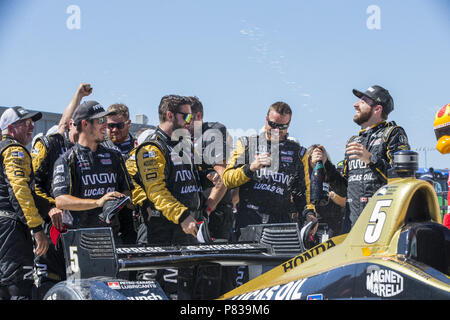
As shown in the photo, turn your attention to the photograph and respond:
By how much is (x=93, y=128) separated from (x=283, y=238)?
2024 millimetres

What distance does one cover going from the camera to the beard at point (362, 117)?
19.9ft

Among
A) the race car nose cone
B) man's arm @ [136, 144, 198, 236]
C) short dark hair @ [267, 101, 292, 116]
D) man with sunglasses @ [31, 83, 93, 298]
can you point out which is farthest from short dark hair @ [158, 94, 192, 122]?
the race car nose cone

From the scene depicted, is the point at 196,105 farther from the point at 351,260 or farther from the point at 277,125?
the point at 351,260

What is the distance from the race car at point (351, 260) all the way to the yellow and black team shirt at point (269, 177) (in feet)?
6.54

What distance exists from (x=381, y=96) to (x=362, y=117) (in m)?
0.27

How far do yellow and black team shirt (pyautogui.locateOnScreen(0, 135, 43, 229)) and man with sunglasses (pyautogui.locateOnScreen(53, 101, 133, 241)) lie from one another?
1.06 feet

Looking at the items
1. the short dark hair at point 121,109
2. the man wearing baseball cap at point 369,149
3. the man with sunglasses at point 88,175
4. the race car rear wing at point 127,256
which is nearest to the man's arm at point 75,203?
the man with sunglasses at point 88,175

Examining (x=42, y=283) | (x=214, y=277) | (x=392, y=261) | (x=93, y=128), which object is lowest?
(x=42, y=283)

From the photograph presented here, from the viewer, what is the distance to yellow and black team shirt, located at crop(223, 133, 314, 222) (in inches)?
248

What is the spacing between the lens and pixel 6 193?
5691 millimetres

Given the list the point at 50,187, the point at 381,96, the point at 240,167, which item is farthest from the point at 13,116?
the point at 381,96

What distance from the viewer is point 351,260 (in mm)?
3264
